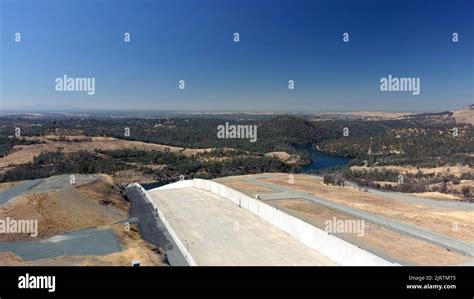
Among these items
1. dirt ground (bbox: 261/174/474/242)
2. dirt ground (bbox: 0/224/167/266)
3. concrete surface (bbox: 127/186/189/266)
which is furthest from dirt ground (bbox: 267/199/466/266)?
dirt ground (bbox: 0/224/167/266)

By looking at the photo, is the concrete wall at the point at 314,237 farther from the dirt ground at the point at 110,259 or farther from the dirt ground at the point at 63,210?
the dirt ground at the point at 63,210

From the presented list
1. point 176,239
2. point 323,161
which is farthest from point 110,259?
point 323,161

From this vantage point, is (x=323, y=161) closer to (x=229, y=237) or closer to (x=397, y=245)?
(x=229, y=237)

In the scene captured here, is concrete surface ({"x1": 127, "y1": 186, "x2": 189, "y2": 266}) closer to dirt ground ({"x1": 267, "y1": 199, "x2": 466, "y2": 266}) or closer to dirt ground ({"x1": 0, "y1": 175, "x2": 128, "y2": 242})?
dirt ground ({"x1": 0, "y1": 175, "x2": 128, "y2": 242})

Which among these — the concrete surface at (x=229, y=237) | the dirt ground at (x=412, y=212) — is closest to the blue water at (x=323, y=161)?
the dirt ground at (x=412, y=212)

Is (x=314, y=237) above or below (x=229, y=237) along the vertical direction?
above

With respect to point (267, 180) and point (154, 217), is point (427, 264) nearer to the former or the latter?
point (154, 217)
